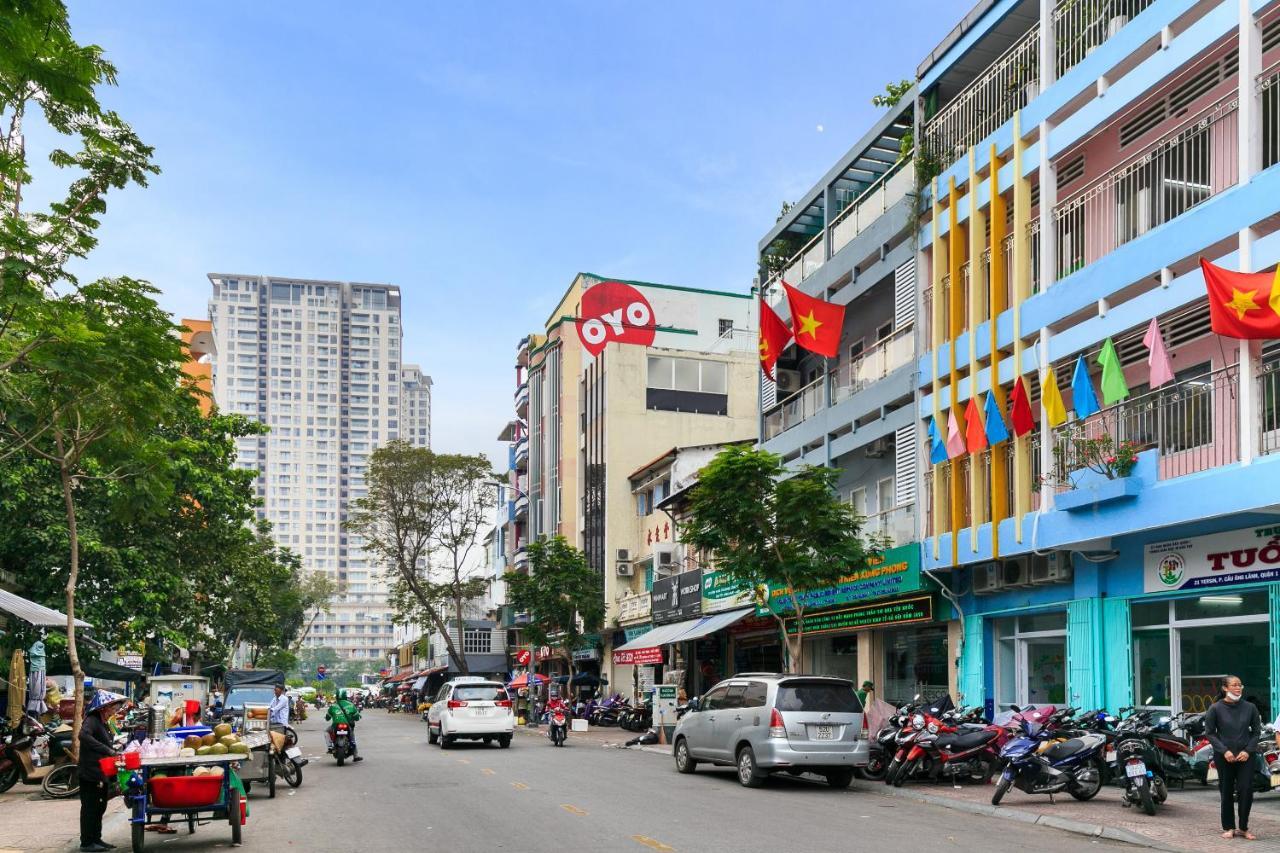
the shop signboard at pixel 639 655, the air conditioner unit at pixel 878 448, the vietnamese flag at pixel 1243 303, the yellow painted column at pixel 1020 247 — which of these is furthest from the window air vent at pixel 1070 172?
the shop signboard at pixel 639 655

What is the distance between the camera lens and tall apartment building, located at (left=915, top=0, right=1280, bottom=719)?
17375 mm

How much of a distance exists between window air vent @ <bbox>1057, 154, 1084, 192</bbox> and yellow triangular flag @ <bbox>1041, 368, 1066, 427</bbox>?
3.68m

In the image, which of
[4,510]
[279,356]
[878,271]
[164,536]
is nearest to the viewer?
[878,271]

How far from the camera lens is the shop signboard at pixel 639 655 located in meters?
37.8

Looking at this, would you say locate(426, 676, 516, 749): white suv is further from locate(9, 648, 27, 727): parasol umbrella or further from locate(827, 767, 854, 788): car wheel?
locate(827, 767, 854, 788): car wheel

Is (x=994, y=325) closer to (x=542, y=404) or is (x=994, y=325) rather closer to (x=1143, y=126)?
(x=1143, y=126)

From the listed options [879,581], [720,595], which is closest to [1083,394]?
[879,581]

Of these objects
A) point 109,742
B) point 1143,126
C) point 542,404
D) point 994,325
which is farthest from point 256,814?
point 542,404

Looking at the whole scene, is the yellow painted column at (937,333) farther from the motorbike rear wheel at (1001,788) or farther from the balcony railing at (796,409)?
the motorbike rear wheel at (1001,788)

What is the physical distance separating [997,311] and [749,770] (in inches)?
392

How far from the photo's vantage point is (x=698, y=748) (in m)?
21.2

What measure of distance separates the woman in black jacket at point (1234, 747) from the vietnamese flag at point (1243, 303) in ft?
17.3

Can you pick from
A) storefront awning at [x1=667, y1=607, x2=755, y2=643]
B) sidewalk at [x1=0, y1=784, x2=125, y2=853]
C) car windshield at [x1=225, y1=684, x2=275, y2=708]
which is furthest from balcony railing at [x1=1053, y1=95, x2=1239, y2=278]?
car windshield at [x1=225, y1=684, x2=275, y2=708]

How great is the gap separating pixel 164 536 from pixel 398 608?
1005 inches
